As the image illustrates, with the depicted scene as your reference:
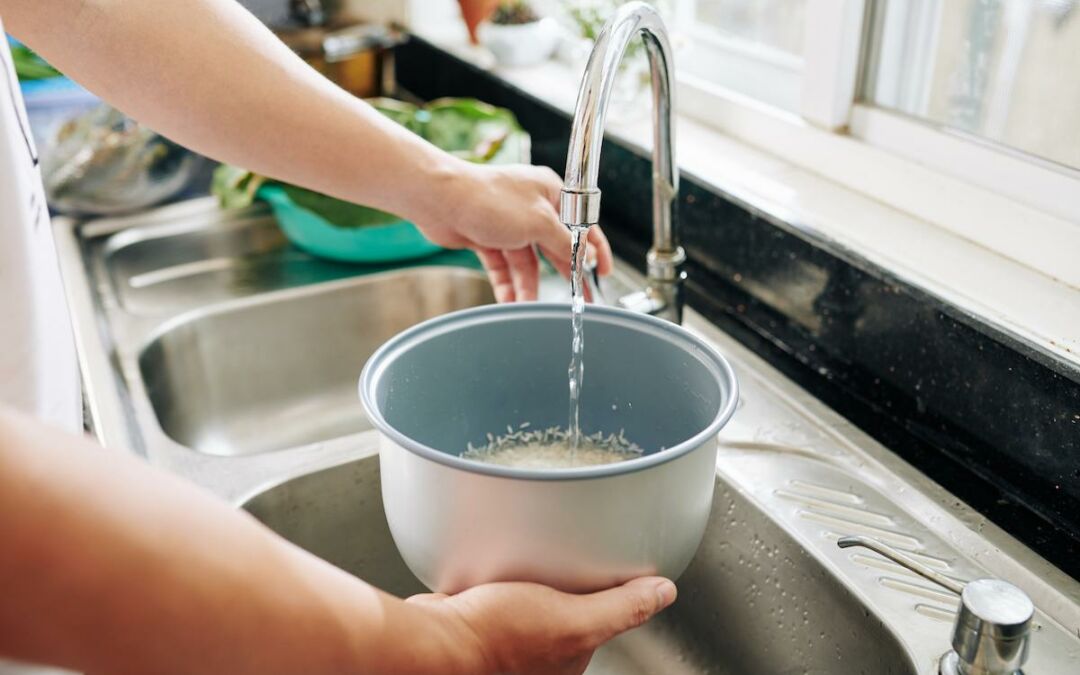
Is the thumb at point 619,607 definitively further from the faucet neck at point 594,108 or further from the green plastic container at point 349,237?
the green plastic container at point 349,237

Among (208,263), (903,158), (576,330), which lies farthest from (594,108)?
(208,263)

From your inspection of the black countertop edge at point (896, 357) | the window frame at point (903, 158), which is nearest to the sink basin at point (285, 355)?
the black countertop edge at point (896, 357)

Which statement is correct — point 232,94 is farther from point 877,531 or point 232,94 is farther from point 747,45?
point 747,45

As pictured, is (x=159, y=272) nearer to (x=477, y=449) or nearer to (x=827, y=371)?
(x=477, y=449)

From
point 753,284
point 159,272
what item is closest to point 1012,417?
point 753,284

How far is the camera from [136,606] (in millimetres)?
416

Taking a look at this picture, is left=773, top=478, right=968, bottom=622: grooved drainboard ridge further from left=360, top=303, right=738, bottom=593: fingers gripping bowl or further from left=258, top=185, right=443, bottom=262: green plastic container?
left=258, top=185, right=443, bottom=262: green plastic container

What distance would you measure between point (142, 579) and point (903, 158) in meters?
0.87

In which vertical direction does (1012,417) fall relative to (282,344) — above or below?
above

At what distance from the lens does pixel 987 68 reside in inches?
38.6

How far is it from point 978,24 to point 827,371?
0.36 metres

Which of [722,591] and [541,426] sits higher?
[541,426]

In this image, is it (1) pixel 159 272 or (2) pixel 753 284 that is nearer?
(2) pixel 753 284

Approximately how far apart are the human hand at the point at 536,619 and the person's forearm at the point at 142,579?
0.09 m
